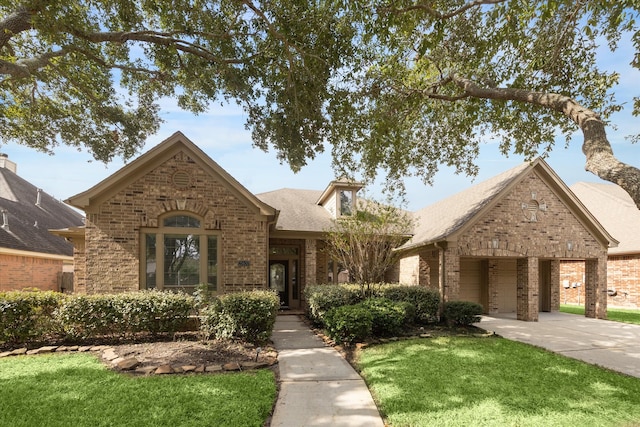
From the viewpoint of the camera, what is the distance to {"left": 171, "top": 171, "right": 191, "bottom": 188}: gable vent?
11.4 meters

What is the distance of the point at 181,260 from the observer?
11.3m

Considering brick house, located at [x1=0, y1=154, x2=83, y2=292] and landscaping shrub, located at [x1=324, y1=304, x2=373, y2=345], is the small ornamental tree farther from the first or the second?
brick house, located at [x1=0, y1=154, x2=83, y2=292]

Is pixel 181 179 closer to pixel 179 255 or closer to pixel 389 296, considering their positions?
pixel 179 255

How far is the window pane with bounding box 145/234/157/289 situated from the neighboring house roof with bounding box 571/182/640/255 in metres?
22.8

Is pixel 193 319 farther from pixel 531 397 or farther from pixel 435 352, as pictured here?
pixel 531 397

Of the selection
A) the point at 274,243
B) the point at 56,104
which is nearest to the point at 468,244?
the point at 274,243

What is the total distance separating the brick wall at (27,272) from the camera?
53.4 feet

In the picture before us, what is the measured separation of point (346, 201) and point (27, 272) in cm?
1630

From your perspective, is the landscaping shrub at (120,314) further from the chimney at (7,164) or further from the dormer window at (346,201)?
the chimney at (7,164)

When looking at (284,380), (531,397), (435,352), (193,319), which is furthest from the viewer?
(193,319)

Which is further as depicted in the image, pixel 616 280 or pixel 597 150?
pixel 616 280

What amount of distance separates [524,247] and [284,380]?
1202cm

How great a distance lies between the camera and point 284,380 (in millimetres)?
6598

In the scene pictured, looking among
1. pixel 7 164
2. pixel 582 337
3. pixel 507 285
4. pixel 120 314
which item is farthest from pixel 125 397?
pixel 7 164
